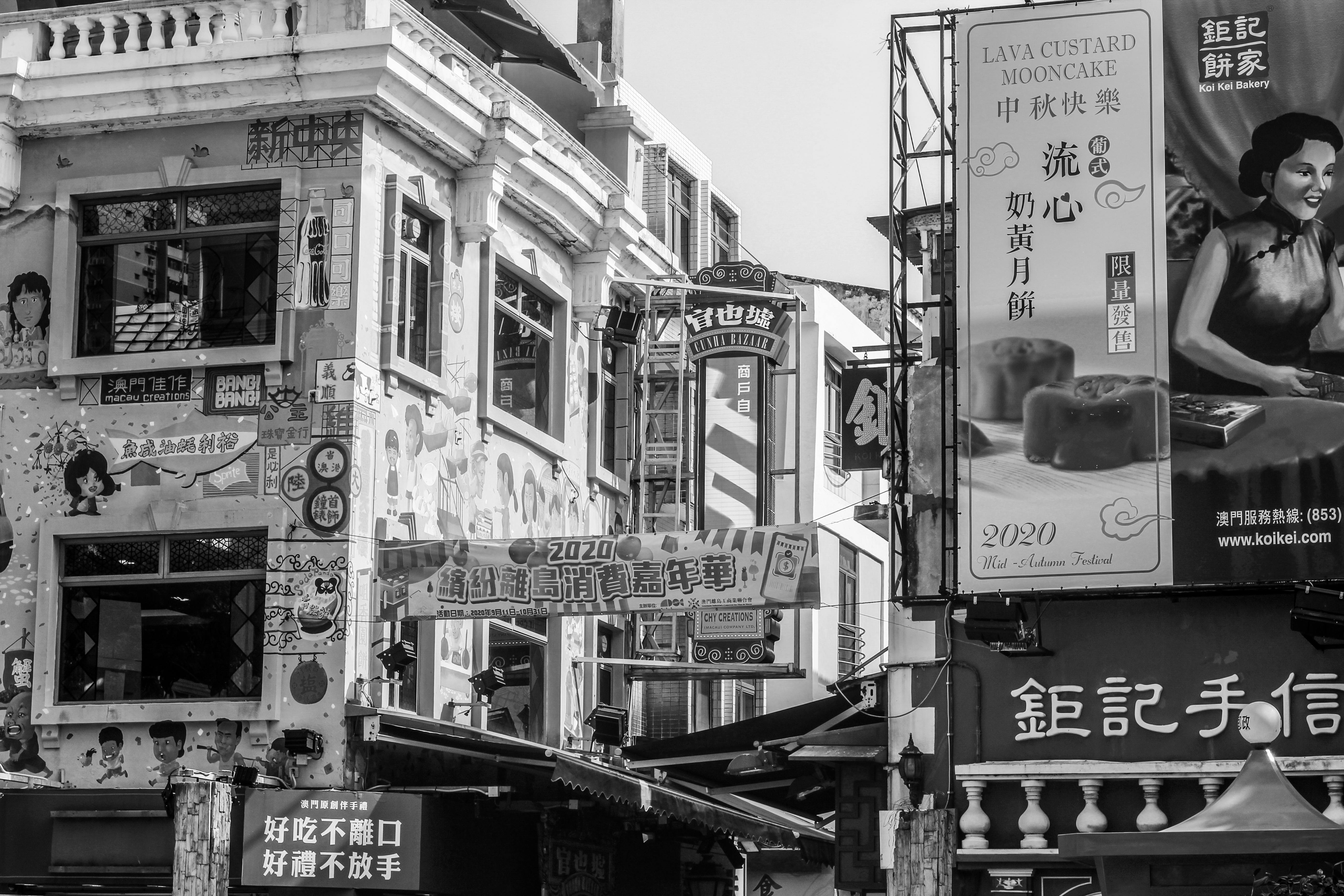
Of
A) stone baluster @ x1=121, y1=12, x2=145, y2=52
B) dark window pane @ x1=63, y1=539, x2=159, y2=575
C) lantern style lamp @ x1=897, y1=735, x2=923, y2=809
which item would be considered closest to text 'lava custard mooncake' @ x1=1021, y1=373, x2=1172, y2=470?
lantern style lamp @ x1=897, y1=735, x2=923, y2=809

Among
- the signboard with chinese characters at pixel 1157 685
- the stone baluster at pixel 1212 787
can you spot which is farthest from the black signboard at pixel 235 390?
the stone baluster at pixel 1212 787

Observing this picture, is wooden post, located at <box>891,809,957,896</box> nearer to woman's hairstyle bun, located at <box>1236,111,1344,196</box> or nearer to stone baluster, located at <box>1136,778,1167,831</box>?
stone baluster, located at <box>1136,778,1167,831</box>

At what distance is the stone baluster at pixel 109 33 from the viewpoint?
66.8 feet

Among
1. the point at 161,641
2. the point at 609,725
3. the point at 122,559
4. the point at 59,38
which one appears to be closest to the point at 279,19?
the point at 59,38

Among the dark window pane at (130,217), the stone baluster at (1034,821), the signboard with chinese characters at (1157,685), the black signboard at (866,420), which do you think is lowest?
the stone baluster at (1034,821)

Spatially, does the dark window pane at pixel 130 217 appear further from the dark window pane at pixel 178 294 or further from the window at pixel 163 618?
the window at pixel 163 618

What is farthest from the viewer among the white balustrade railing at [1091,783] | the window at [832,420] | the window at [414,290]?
the window at [832,420]

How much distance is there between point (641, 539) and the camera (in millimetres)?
18875

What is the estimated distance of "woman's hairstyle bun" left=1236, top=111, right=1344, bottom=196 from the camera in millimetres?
17344

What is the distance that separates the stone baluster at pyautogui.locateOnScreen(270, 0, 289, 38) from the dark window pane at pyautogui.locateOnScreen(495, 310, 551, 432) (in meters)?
4.10

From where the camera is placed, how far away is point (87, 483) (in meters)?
20.0

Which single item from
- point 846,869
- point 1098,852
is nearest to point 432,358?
Result: point 846,869

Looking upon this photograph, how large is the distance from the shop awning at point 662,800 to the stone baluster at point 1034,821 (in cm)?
377

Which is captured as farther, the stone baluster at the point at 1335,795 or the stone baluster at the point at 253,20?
the stone baluster at the point at 253,20
